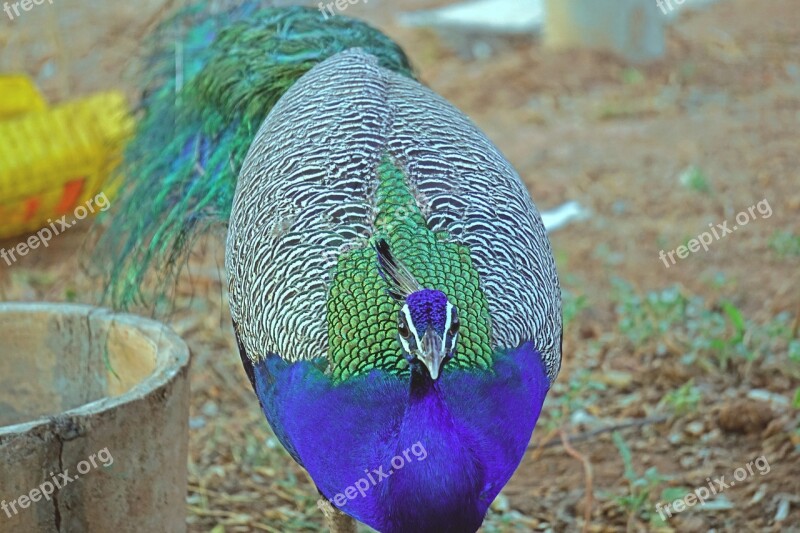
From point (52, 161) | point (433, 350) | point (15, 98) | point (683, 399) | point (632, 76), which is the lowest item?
point (632, 76)

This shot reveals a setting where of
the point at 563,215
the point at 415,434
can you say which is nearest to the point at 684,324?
the point at 563,215

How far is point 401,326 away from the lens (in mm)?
2168

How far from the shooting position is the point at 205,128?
366 cm

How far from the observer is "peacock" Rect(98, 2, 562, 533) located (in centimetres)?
232

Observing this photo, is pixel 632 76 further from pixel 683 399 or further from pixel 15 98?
pixel 683 399

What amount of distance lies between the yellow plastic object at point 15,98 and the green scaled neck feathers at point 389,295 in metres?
3.99

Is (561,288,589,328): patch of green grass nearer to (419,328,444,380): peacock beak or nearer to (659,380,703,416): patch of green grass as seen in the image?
(659,380,703,416): patch of green grass

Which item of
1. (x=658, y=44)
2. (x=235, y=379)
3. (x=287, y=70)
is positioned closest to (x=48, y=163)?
(x=235, y=379)

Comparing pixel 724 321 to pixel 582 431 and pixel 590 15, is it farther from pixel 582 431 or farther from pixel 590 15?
pixel 590 15

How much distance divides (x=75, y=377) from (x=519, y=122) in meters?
4.46

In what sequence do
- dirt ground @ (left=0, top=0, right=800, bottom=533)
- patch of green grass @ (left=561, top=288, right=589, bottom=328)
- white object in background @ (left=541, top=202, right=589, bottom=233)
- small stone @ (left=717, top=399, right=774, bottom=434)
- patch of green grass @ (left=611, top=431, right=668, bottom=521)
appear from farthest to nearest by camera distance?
1. white object in background @ (left=541, top=202, right=589, bottom=233)
2. patch of green grass @ (left=561, top=288, right=589, bottom=328)
3. small stone @ (left=717, top=399, right=774, bottom=434)
4. dirt ground @ (left=0, top=0, right=800, bottom=533)
5. patch of green grass @ (left=611, top=431, right=668, bottom=521)

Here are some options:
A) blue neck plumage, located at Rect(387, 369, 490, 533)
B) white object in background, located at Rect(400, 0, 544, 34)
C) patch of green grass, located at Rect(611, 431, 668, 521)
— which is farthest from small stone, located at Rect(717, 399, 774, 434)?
white object in background, located at Rect(400, 0, 544, 34)

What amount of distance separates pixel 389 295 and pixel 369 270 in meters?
0.11

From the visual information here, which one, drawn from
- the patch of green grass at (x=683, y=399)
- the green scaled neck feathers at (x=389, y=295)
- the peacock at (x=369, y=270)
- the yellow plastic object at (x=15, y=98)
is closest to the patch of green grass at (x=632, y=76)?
the yellow plastic object at (x=15, y=98)
